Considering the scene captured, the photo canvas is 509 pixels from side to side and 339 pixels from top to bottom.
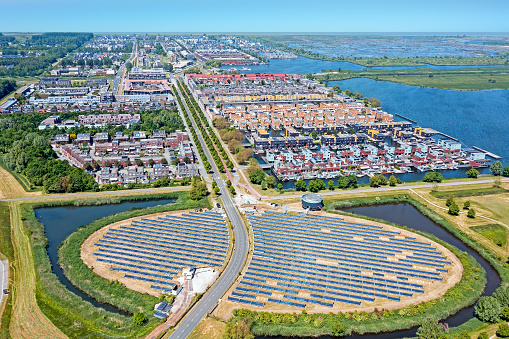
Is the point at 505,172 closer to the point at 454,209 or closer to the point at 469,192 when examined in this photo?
the point at 469,192

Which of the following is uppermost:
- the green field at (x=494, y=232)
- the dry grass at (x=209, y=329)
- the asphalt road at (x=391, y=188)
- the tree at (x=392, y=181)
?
the tree at (x=392, y=181)

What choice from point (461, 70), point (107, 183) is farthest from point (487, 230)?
point (461, 70)

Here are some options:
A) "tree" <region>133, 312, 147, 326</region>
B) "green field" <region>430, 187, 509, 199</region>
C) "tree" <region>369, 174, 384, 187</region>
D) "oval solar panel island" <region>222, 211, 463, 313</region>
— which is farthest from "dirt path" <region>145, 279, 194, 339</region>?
"green field" <region>430, 187, 509, 199</region>

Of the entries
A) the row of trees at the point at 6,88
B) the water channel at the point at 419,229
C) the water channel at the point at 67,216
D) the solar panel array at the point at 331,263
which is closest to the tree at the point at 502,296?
the water channel at the point at 419,229

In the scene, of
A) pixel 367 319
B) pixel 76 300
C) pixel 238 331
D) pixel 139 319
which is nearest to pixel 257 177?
pixel 367 319

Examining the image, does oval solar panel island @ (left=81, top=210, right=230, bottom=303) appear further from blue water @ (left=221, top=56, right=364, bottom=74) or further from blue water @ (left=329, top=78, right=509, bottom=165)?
blue water @ (left=221, top=56, right=364, bottom=74)

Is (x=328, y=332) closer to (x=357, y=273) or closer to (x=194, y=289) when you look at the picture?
(x=357, y=273)

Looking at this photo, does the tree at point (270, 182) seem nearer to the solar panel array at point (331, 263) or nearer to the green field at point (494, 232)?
the solar panel array at point (331, 263)
